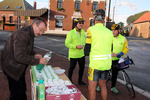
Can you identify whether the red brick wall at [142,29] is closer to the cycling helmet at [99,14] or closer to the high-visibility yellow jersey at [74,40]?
the high-visibility yellow jersey at [74,40]

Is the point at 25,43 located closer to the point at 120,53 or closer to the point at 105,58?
the point at 105,58

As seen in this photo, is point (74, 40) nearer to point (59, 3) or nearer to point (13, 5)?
point (59, 3)

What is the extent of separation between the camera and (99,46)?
272cm

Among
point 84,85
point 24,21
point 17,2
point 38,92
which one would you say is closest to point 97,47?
point 38,92

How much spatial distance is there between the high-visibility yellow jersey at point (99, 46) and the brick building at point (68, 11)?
26483mm

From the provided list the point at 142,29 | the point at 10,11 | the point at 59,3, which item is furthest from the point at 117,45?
the point at 142,29

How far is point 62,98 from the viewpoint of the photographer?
82.5 inches

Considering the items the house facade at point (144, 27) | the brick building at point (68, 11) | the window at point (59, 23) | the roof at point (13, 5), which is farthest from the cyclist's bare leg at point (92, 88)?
the house facade at point (144, 27)

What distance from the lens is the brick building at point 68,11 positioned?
28359mm

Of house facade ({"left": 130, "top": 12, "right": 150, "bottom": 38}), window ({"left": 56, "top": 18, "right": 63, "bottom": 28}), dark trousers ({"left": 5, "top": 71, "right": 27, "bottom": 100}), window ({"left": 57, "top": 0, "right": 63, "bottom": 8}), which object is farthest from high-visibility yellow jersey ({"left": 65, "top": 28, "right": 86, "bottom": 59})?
house facade ({"left": 130, "top": 12, "right": 150, "bottom": 38})

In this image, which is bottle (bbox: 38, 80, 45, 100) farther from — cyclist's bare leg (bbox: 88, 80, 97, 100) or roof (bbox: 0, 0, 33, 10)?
roof (bbox: 0, 0, 33, 10)

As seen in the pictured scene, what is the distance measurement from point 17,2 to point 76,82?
40608mm

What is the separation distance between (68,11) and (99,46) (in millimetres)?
27232

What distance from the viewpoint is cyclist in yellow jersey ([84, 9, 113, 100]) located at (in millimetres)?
2721
